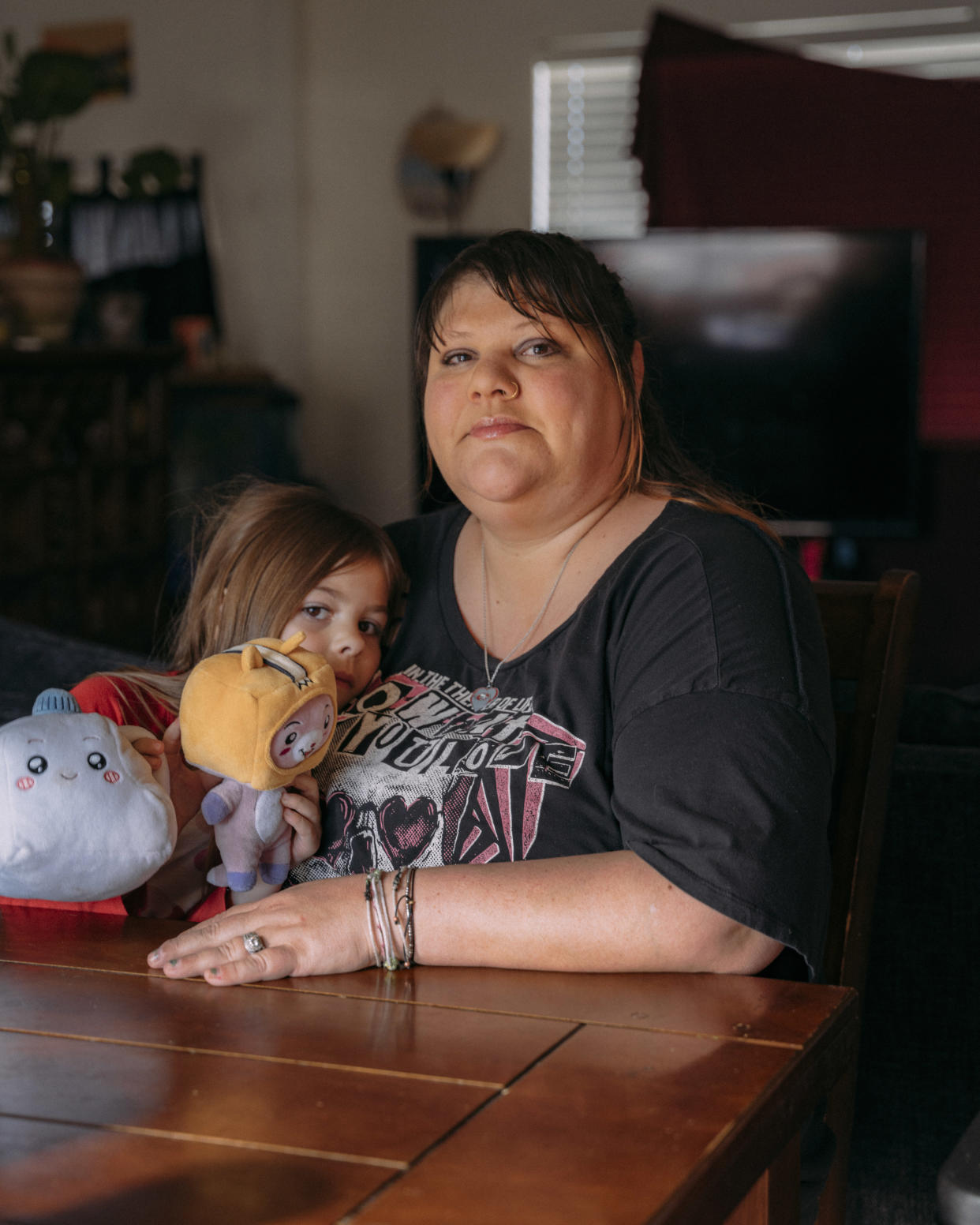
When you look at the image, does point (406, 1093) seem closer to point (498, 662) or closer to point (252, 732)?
point (252, 732)

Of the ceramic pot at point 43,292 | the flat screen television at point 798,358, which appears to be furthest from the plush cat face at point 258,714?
the flat screen television at point 798,358

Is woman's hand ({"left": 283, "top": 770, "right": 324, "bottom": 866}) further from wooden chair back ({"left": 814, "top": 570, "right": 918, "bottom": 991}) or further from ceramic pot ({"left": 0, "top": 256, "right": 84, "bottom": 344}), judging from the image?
ceramic pot ({"left": 0, "top": 256, "right": 84, "bottom": 344})

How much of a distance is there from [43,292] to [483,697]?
2930mm

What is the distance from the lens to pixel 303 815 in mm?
1179

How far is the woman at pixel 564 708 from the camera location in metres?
0.95

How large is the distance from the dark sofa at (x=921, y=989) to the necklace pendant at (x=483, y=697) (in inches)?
19.2

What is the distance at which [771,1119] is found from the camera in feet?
A: 2.35

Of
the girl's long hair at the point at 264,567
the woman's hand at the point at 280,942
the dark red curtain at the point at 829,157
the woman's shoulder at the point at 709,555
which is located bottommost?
the woman's hand at the point at 280,942

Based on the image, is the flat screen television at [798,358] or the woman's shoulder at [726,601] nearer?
the woman's shoulder at [726,601]

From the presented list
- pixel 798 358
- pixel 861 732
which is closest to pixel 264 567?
pixel 861 732

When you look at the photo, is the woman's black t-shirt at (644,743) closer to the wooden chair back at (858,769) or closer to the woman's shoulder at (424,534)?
the woman's shoulder at (424,534)

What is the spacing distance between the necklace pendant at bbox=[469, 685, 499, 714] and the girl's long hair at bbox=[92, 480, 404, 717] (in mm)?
203

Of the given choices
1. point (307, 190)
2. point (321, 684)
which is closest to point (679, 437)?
point (321, 684)

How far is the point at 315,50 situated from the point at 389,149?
A: 47cm
